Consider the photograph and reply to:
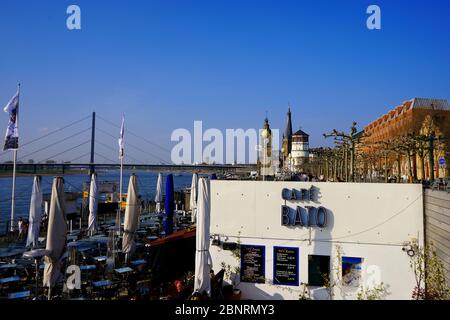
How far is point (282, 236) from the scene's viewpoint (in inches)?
376

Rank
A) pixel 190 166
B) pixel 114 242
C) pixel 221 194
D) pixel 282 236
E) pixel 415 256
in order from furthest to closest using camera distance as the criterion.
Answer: pixel 190 166
pixel 114 242
pixel 221 194
pixel 282 236
pixel 415 256

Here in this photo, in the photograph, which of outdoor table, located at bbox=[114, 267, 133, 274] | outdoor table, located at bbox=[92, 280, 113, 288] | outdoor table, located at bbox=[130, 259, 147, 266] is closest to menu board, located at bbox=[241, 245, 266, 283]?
outdoor table, located at bbox=[92, 280, 113, 288]

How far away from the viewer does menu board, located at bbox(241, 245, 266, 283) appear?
959cm

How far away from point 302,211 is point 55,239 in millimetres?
6768

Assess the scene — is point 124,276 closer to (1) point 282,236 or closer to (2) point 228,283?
(2) point 228,283

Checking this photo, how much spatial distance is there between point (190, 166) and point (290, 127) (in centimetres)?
3331

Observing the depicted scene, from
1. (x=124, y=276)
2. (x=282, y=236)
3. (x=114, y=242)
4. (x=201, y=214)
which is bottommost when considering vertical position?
(x=124, y=276)

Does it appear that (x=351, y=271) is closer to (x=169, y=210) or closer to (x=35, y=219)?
(x=169, y=210)

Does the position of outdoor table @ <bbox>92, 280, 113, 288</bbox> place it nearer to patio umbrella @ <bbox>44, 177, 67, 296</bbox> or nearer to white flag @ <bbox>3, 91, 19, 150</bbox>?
patio umbrella @ <bbox>44, 177, 67, 296</bbox>

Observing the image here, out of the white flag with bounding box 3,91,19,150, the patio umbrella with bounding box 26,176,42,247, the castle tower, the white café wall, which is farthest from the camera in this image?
the castle tower

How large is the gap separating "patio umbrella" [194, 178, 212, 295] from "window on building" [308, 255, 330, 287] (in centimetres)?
318

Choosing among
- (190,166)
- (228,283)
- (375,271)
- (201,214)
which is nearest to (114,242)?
(228,283)

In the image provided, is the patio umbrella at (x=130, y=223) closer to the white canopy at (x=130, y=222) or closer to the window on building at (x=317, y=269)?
the white canopy at (x=130, y=222)
